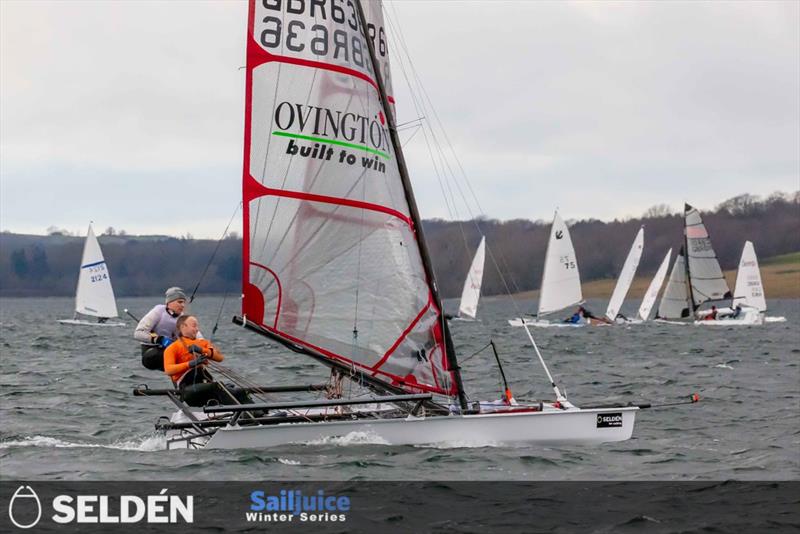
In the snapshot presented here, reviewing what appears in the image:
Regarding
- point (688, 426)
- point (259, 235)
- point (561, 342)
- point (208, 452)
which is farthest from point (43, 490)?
point (561, 342)

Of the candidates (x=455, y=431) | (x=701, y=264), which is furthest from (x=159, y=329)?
(x=701, y=264)

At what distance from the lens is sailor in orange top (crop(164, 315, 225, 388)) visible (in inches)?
488

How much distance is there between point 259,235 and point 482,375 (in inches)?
482

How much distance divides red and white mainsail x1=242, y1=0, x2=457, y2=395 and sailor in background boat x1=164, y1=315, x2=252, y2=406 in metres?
1.03

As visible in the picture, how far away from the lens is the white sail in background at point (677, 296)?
187ft

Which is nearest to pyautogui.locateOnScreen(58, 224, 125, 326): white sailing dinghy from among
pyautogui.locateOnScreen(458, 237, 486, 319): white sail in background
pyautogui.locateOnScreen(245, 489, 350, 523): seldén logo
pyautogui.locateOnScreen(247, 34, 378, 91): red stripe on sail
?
pyautogui.locateOnScreen(458, 237, 486, 319): white sail in background

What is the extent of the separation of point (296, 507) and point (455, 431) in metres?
2.96

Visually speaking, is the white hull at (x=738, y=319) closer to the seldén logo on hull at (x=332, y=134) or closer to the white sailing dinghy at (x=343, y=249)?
the white sailing dinghy at (x=343, y=249)

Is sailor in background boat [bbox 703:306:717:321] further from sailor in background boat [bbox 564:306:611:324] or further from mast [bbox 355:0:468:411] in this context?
mast [bbox 355:0:468:411]

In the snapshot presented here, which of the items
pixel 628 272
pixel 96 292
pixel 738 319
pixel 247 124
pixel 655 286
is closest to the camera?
pixel 247 124

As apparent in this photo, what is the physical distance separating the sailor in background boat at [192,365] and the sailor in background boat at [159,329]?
40 centimetres

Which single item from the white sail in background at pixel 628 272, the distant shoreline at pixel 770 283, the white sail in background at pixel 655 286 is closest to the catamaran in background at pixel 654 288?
the white sail in background at pixel 655 286

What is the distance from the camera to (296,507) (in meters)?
10.1

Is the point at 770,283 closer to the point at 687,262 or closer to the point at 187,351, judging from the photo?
the point at 687,262
